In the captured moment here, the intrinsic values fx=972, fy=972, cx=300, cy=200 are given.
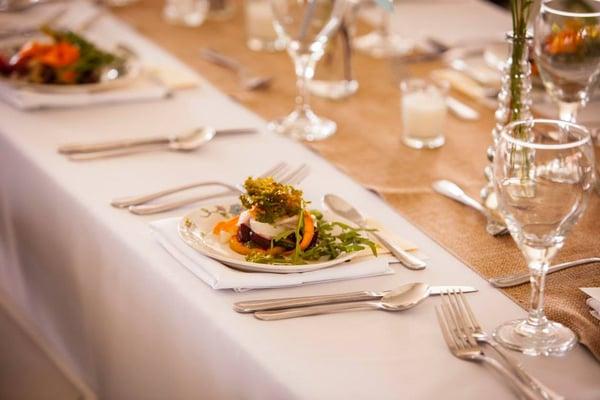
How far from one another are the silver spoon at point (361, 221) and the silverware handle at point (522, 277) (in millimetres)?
100

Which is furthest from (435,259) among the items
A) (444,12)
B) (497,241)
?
(444,12)

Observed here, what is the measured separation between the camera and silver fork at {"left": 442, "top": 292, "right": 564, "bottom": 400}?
96 cm

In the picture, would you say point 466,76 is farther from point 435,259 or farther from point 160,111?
point 435,259

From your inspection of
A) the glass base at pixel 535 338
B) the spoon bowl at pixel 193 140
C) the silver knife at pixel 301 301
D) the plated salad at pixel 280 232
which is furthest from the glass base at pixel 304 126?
the glass base at pixel 535 338

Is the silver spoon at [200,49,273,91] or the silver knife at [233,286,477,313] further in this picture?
the silver spoon at [200,49,273,91]

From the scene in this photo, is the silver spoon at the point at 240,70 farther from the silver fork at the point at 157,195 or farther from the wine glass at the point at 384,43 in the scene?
the silver fork at the point at 157,195

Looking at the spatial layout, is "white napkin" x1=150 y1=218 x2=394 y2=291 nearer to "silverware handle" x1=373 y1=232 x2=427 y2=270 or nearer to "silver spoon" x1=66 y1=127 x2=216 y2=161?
"silverware handle" x1=373 y1=232 x2=427 y2=270

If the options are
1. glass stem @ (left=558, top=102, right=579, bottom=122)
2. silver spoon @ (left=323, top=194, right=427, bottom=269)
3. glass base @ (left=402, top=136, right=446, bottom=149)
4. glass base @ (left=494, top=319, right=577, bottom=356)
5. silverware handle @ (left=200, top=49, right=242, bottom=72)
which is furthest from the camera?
silverware handle @ (left=200, top=49, right=242, bottom=72)

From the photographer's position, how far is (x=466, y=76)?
2.09 m

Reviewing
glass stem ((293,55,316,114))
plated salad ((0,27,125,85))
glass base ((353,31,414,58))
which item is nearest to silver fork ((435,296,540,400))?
glass stem ((293,55,316,114))

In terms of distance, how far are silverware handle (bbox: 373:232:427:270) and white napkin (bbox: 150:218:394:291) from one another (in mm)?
25

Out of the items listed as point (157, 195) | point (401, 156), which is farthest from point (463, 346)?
point (401, 156)

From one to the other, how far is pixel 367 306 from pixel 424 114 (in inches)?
26.6

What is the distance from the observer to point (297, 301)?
1149 millimetres
